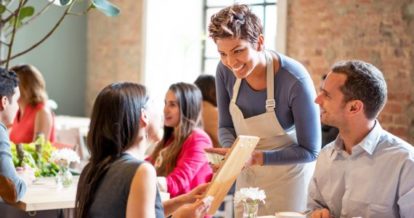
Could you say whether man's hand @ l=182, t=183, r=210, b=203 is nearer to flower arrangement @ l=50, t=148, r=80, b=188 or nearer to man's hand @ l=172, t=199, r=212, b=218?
man's hand @ l=172, t=199, r=212, b=218

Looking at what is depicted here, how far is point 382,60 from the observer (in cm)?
523

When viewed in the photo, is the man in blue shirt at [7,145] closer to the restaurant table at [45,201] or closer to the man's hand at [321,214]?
the restaurant table at [45,201]

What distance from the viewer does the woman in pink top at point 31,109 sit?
5316mm

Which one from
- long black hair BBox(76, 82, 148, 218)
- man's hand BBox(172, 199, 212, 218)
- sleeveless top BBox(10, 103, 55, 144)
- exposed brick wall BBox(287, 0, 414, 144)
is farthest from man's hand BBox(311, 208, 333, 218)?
sleeveless top BBox(10, 103, 55, 144)

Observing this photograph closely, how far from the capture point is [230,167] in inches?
89.3

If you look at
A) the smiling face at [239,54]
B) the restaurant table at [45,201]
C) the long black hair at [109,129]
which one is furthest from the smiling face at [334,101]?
the restaurant table at [45,201]

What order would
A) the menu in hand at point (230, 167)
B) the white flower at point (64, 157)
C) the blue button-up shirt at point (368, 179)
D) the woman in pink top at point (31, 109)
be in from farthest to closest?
the woman in pink top at point (31, 109), the white flower at point (64, 157), the blue button-up shirt at point (368, 179), the menu in hand at point (230, 167)

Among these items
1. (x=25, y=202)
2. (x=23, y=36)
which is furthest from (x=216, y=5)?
(x=25, y=202)

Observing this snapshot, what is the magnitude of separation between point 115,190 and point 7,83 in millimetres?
1326

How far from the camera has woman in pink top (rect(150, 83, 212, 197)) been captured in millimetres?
3801

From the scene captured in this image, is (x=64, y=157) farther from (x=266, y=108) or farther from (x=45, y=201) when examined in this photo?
(x=266, y=108)

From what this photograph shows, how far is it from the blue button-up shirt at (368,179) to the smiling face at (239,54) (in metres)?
0.47

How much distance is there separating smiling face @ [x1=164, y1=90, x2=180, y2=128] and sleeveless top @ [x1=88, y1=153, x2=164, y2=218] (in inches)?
71.9

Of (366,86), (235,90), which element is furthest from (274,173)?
(366,86)
